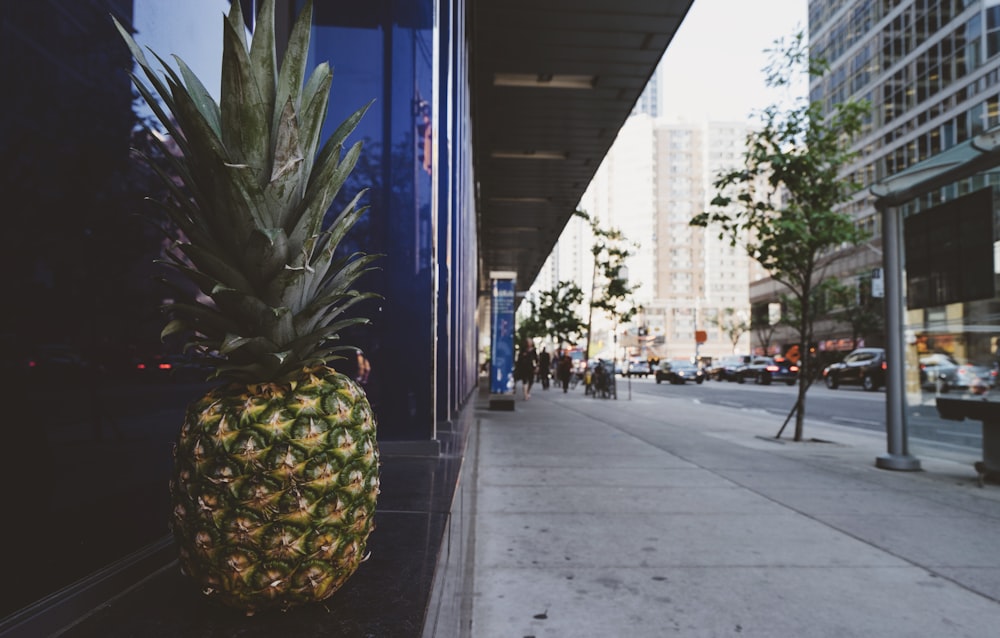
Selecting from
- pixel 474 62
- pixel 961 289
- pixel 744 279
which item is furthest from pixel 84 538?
pixel 744 279

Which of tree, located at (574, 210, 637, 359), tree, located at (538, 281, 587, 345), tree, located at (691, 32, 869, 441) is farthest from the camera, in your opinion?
tree, located at (538, 281, 587, 345)

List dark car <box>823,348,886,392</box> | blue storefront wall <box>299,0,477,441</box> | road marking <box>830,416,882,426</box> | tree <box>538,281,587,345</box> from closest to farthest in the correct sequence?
blue storefront wall <box>299,0,477,441</box>, road marking <box>830,416,882,426</box>, dark car <box>823,348,886,392</box>, tree <box>538,281,587,345</box>

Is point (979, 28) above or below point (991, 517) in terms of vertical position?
above

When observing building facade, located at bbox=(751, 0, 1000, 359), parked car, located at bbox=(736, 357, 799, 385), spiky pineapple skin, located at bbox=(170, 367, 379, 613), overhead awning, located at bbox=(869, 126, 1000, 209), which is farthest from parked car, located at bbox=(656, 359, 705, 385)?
spiky pineapple skin, located at bbox=(170, 367, 379, 613)

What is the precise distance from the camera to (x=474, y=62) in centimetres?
1233

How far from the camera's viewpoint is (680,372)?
42125mm

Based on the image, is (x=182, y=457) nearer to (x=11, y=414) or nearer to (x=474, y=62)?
(x=11, y=414)

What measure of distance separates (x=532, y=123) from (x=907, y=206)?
9.24 meters

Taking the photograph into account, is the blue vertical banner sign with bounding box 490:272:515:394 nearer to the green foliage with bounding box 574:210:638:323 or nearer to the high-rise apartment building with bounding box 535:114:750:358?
the green foliage with bounding box 574:210:638:323

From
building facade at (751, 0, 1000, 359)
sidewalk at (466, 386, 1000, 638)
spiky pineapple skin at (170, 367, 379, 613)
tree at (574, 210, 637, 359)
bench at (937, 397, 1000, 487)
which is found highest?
building facade at (751, 0, 1000, 359)

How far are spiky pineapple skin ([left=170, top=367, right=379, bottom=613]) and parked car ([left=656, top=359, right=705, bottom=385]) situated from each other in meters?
42.2

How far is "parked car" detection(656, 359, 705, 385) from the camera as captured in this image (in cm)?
4197

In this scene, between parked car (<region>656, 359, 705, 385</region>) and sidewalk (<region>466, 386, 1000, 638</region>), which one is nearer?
sidewalk (<region>466, 386, 1000, 638</region>)

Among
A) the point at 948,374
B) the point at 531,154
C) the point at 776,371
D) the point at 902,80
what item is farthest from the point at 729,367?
the point at 948,374
